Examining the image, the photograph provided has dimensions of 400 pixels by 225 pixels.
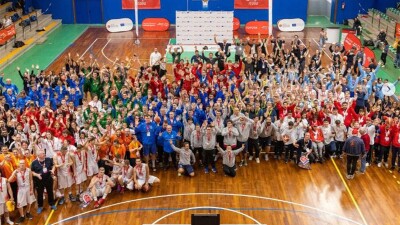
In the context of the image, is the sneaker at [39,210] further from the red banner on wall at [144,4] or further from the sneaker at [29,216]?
the red banner on wall at [144,4]

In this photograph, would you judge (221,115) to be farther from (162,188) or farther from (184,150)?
(162,188)

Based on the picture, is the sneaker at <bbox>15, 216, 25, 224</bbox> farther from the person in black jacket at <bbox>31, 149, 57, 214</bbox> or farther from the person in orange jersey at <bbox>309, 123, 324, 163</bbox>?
the person in orange jersey at <bbox>309, 123, 324, 163</bbox>

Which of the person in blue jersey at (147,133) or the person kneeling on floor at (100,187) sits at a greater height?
the person in blue jersey at (147,133)

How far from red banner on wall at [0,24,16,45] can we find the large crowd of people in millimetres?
9053

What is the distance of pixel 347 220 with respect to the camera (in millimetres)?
11586

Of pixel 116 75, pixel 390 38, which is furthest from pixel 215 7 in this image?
pixel 116 75

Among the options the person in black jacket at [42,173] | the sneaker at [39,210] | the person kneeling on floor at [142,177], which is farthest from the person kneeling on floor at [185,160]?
the sneaker at [39,210]

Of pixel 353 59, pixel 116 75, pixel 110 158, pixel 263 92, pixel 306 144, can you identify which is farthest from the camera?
pixel 353 59

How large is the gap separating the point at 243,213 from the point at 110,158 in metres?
3.90

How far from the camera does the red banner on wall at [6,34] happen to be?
24828 millimetres

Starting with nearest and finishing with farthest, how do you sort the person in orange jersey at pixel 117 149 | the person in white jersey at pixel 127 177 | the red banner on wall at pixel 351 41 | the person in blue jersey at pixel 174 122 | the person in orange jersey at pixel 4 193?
the person in orange jersey at pixel 4 193 → the person in white jersey at pixel 127 177 → the person in orange jersey at pixel 117 149 → the person in blue jersey at pixel 174 122 → the red banner on wall at pixel 351 41

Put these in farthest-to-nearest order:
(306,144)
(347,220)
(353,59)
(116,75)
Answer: (353,59) < (116,75) < (306,144) < (347,220)

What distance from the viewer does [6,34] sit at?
83.4ft

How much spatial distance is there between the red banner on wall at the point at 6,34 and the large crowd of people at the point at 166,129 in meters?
9.05
